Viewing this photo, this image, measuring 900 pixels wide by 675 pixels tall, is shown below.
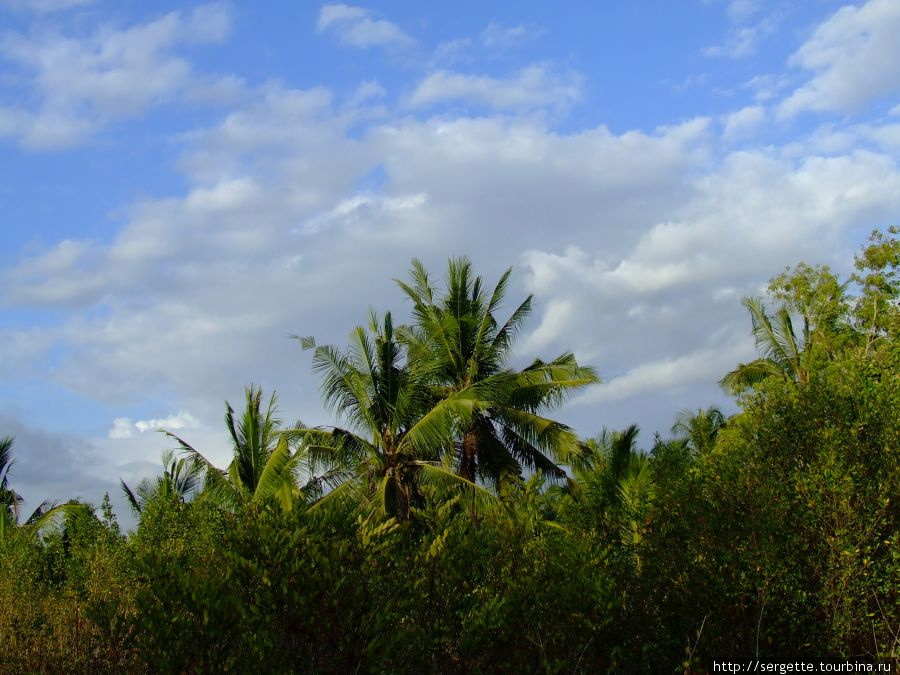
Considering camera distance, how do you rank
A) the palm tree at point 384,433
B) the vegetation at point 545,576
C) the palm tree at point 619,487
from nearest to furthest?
1. the vegetation at point 545,576
2. the palm tree at point 619,487
3. the palm tree at point 384,433

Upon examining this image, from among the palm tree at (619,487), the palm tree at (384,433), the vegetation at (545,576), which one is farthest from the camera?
the palm tree at (384,433)

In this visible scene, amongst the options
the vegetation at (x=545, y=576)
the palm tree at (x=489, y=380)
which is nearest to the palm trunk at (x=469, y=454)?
the palm tree at (x=489, y=380)

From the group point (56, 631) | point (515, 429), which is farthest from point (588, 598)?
point (515, 429)

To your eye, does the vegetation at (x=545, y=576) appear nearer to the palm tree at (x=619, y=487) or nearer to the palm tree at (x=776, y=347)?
the palm tree at (x=619, y=487)

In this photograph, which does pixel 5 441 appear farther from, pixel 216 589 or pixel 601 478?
pixel 216 589

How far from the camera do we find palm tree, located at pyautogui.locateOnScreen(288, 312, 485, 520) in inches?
783

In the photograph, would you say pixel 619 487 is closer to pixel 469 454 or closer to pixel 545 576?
pixel 469 454

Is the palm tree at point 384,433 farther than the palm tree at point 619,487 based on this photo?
Yes

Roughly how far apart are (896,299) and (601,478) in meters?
13.1

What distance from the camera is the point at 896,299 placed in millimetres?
26734

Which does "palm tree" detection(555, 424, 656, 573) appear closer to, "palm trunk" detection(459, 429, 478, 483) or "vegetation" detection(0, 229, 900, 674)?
"vegetation" detection(0, 229, 900, 674)

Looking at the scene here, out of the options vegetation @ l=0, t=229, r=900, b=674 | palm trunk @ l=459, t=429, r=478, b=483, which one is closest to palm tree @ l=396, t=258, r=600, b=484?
palm trunk @ l=459, t=429, r=478, b=483

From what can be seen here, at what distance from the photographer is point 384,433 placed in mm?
21344

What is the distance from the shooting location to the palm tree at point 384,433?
783 inches
